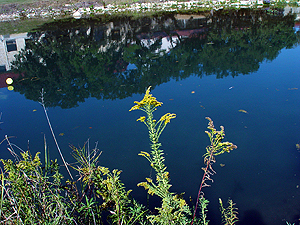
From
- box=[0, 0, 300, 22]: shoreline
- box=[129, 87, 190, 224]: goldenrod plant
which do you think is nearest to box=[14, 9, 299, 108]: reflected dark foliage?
box=[129, 87, 190, 224]: goldenrod plant

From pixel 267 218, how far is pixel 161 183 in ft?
5.35

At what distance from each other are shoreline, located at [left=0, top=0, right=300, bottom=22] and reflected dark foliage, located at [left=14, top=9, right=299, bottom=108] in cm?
468

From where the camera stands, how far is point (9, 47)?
11102 millimetres

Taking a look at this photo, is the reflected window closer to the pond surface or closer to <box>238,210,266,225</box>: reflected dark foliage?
the pond surface

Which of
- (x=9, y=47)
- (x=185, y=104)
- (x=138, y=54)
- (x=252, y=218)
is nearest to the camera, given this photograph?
(x=252, y=218)

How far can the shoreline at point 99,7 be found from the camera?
17.6 metres

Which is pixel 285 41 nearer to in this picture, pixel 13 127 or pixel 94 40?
pixel 94 40

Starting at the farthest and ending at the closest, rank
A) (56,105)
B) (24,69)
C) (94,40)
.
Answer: (94,40) < (24,69) < (56,105)

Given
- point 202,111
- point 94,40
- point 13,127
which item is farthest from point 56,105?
point 94,40

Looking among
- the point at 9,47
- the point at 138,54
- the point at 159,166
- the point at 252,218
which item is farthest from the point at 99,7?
the point at 159,166

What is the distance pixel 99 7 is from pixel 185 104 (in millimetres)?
17283

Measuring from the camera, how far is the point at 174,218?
1874 millimetres

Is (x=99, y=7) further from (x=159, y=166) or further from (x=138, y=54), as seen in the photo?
(x=159, y=166)

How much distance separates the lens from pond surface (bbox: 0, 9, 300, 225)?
3441mm
